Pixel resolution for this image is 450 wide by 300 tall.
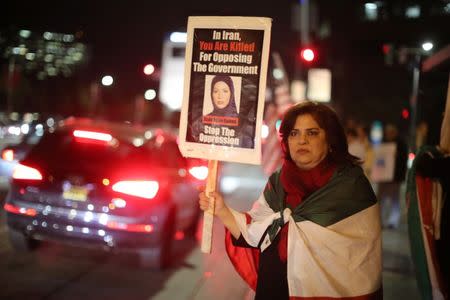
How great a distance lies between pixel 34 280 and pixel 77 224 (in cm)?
75

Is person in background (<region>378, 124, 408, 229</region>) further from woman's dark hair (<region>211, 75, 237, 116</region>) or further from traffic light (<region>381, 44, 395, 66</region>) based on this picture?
woman's dark hair (<region>211, 75, 237, 116</region>)

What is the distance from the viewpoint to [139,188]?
657 centimetres

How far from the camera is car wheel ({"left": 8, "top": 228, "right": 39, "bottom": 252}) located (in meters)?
6.90

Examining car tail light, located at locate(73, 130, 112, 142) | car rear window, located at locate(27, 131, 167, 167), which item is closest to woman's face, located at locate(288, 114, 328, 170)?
car rear window, located at locate(27, 131, 167, 167)

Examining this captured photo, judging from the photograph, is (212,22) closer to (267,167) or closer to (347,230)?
(347,230)

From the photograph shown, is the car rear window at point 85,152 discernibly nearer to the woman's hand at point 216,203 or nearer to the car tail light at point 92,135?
the car tail light at point 92,135

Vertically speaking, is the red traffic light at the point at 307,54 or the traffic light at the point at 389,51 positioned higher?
the traffic light at the point at 389,51

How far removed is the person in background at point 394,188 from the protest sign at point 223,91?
721cm

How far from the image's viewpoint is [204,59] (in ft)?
11.3

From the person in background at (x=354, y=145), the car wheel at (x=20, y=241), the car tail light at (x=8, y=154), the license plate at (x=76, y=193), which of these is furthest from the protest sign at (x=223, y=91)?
the person in background at (x=354, y=145)

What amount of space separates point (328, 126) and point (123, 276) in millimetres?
4213

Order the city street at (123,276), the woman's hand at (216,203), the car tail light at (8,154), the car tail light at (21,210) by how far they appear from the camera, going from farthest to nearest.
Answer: the car tail light at (8,154) < the car tail light at (21,210) < the city street at (123,276) < the woman's hand at (216,203)

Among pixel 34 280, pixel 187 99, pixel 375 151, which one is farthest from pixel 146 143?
pixel 375 151

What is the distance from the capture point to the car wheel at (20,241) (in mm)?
6901
